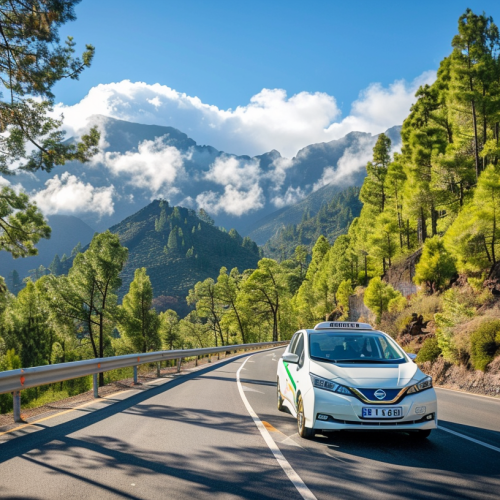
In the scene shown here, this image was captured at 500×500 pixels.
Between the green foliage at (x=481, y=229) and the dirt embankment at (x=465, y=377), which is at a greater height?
the green foliage at (x=481, y=229)

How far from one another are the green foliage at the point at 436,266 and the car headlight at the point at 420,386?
24.7 m

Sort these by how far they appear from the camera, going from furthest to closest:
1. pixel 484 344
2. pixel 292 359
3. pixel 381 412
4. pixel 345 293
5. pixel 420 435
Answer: pixel 345 293 < pixel 484 344 < pixel 292 359 < pixel 420 435 < pixel 381 412

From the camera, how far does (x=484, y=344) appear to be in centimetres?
1452

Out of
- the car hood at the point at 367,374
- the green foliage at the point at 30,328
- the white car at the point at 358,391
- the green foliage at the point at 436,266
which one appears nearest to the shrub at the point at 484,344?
the white car at the point at 358,391

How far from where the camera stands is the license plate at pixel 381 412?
5684 mm

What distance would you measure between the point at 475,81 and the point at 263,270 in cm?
3830

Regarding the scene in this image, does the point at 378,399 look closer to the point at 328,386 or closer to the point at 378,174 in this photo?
the point at 328,386

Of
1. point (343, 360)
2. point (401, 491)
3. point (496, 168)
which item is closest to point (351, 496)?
point (401, 491)

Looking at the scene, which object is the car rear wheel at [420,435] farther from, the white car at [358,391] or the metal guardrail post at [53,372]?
the metal guardrail post at [53,372]

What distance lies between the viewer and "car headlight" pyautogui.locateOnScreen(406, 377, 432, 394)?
233 inches

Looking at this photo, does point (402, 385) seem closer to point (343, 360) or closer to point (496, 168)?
point (343, 360)

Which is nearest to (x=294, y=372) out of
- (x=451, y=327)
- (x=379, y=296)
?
(x=451, y=327)

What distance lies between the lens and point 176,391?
41.1 ft

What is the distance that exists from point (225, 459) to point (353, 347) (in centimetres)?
316
